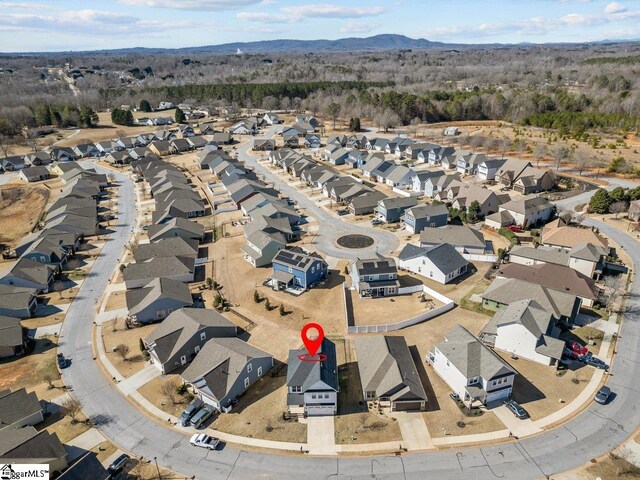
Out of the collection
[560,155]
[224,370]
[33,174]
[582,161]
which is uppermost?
[560,155]

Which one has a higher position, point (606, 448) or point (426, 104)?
point (426, 104)

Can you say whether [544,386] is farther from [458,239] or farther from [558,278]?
[458,239]

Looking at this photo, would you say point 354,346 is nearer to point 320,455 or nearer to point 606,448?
point 320,455

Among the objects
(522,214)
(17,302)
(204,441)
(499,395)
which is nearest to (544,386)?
(499,395)

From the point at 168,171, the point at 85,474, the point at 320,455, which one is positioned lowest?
the point at 320,455

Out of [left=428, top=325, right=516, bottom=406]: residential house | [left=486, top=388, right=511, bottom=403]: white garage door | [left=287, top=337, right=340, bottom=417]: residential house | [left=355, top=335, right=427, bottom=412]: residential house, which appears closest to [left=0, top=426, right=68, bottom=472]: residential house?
[left=287, top=337, right=340, bottom=417]: residential house

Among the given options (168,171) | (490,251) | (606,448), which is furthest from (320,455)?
(168,171)

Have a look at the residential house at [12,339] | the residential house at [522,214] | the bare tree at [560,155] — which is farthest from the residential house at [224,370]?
the bare tree at [560,155]
